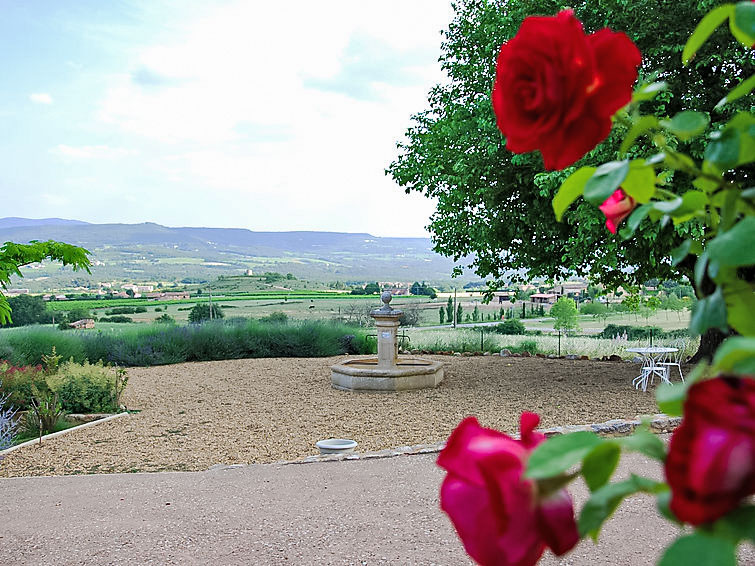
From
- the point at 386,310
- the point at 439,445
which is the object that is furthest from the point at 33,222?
the point at 439,445

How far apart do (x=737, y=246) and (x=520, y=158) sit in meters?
7.64

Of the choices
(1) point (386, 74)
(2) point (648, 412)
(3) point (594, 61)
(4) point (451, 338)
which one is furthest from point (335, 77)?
(3) point (594, 61)

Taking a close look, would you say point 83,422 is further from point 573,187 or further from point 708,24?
point 708,24

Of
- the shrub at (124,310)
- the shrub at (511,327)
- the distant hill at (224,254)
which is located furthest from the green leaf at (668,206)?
the distant hill at (224,254)

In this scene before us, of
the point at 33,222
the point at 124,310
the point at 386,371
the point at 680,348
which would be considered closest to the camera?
the point at 386,371

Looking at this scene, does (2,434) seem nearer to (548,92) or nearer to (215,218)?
(548,92)

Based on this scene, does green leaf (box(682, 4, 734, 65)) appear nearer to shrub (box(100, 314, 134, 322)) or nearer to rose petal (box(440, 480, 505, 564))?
rose petal (box(440, 480, 505, 564))

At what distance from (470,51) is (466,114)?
1.24 meters

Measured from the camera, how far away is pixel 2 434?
6684 mm

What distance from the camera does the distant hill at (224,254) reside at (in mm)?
40844

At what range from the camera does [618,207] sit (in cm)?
73

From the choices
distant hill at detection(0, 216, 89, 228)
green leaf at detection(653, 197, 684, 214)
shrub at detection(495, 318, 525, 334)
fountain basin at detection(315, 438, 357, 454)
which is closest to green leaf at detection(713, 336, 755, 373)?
green leaf at detection(653, 197, 684, 214)

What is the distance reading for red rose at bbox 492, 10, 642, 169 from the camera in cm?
55

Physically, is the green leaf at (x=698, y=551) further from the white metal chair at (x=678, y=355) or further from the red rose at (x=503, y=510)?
the white metal chair at (x=678, y=355)
